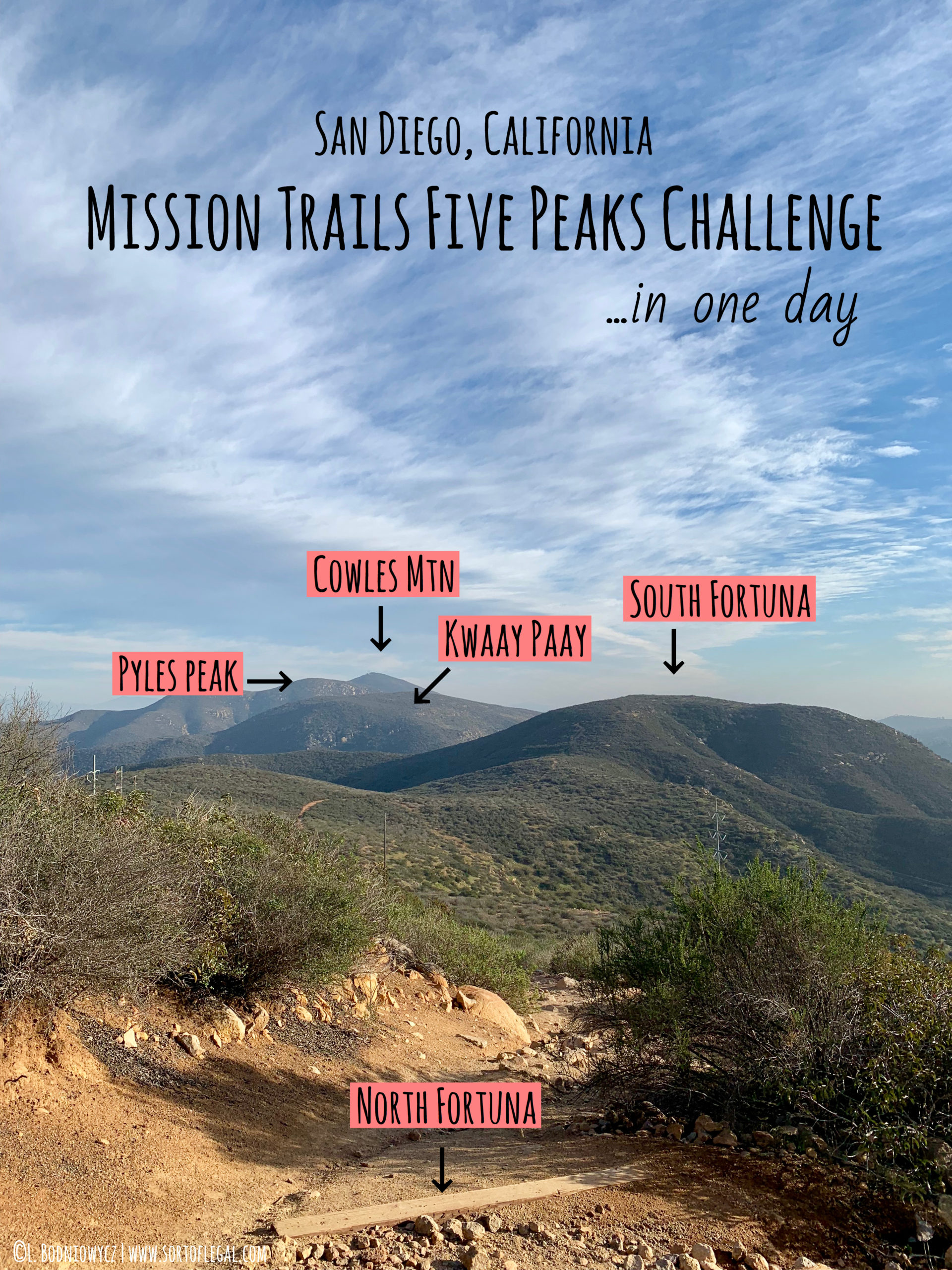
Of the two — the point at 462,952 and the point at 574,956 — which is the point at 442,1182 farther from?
the point at 574,956

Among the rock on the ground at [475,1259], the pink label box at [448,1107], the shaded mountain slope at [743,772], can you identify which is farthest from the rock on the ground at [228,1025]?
the shaded mountain slope at [743,772]

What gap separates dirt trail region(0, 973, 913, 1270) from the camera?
5262mm

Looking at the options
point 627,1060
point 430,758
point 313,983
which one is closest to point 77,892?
point 313,983

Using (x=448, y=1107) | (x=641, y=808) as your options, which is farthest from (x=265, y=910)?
(x=641, y=808)

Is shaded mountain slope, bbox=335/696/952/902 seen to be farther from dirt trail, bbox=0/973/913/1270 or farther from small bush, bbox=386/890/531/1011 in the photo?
dirt trail, bbox=0/973/913/1270

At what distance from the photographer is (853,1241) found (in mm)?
5422

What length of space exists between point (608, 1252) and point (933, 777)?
7112 cm

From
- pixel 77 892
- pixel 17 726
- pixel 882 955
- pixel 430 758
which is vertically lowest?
pixel 430 758

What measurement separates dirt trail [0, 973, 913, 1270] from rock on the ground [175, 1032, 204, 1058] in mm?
86

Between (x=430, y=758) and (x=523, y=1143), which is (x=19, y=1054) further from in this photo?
(x=430, y=758)

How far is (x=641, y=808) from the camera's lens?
162 ft

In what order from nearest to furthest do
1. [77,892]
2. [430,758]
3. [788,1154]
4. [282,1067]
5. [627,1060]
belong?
[788,1154]
[77,892]
[627,1060]
[282,1067]
[430,758]

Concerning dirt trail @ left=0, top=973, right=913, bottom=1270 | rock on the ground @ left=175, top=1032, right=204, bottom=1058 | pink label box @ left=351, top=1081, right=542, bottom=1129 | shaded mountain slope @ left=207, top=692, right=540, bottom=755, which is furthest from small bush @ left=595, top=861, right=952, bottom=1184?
shaded mountain slope @ left=207, top=692, right=540, bottom=755

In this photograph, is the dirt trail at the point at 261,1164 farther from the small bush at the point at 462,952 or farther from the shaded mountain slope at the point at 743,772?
the shaded mountain slope at the point at 743,772
